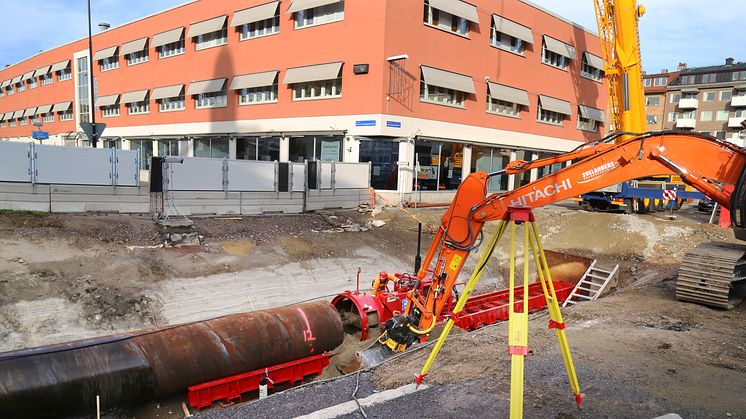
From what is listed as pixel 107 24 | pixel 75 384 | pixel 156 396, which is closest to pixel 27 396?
pixel 75 384

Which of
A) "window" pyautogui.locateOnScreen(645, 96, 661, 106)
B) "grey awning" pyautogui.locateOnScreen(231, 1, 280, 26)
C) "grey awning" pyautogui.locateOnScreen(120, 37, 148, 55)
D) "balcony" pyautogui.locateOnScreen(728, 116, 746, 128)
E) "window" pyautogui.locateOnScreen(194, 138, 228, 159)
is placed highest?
"window" pyautogui.locateOnScreen(645, 96, 661, 106)

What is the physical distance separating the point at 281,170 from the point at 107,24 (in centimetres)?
3506

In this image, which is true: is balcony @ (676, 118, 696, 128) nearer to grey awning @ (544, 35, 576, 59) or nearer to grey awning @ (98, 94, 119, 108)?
grey awning @ (544, 35, 576, 59)

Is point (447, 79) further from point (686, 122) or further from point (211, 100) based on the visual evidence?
point (686, 122)

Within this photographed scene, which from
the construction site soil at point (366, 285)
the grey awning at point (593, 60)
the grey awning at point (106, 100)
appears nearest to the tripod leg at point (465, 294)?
the construction site soil at point (366, 285)

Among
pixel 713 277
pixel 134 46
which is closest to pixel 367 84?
pixel 713 277

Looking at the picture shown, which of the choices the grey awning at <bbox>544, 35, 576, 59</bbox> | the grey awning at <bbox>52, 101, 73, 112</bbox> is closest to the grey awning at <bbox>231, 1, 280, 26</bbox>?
the grey awning at <bbox>544, 35, 576, 59</bbox>

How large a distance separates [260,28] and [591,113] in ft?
77.7

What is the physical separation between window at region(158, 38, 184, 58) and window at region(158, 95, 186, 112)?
294cm

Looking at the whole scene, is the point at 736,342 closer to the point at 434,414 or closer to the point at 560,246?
the point at 434,414

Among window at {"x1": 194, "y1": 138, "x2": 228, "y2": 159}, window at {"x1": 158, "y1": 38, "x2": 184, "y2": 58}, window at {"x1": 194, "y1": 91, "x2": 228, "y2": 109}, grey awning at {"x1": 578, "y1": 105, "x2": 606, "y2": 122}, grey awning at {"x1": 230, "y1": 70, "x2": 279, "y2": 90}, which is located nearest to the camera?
grey awning at {"x1": 230, "y1": 70, "x2": 279, "y2": 90}

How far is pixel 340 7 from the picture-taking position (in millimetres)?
21047

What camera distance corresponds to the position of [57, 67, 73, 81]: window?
1590 inches

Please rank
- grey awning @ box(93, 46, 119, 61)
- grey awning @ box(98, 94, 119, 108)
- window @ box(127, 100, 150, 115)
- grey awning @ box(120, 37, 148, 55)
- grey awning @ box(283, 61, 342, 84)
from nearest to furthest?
grey awning @ box(283, 61, 342, 84), grey awning @ box(120, 37, 148, 55), window @ box(127, 100, 150, 115), grey awning @ box(93, 46, 119, 61), grey awning @ box(98, 94, 119, 108)
